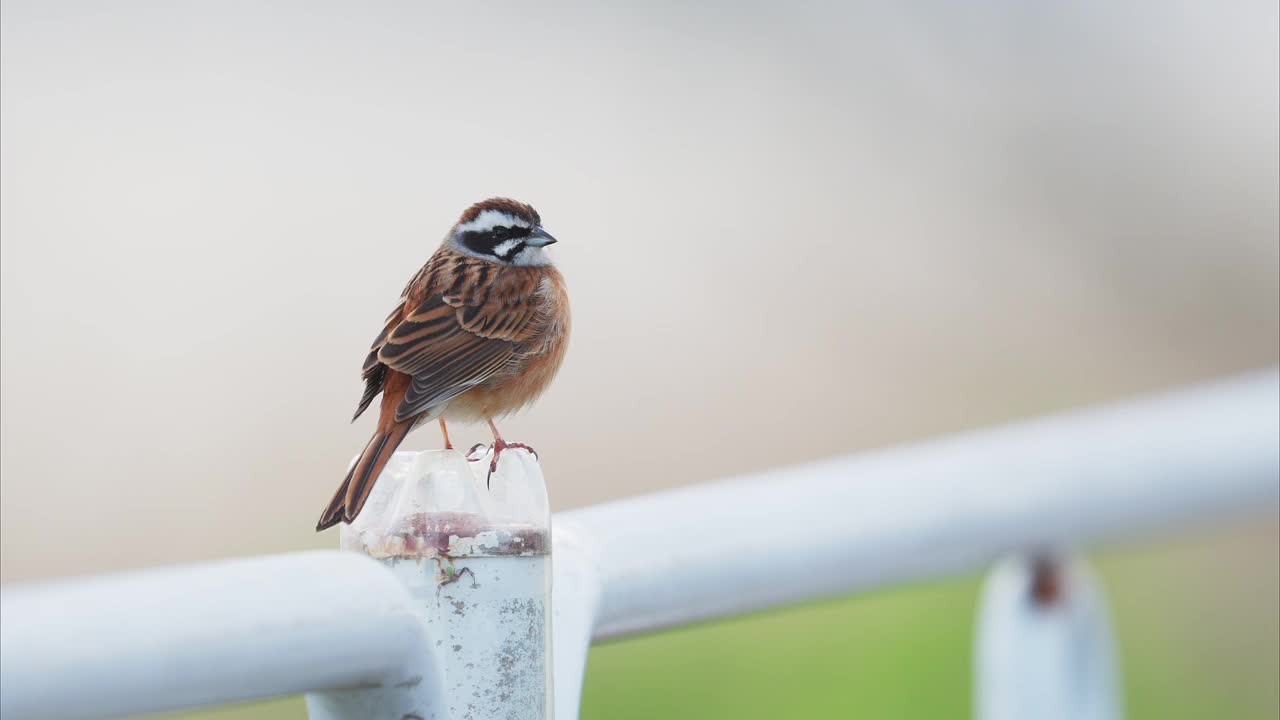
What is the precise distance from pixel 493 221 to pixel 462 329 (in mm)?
365

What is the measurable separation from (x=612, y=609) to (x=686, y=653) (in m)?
3.97

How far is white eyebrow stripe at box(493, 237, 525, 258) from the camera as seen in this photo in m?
3.57

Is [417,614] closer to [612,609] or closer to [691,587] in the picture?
[612,609]

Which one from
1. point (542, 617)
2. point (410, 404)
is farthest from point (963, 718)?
point (542, 617)

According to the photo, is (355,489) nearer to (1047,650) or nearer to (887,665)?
(1047,650)

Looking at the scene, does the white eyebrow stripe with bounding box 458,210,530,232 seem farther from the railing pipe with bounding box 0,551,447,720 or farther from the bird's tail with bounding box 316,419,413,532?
the railing pipe with bounding box 0,551,447,720

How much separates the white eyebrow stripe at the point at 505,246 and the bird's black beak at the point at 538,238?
0.07 feet

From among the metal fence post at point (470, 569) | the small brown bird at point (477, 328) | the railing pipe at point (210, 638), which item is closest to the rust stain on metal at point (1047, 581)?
the small brown bird at point (477, 328)

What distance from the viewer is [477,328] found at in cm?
329

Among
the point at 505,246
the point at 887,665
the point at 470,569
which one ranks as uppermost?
the point at 505,246

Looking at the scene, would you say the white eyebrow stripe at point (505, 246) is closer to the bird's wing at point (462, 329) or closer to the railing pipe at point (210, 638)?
the bird's wing at point (462, 329)

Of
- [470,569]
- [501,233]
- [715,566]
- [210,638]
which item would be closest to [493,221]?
[501,233]

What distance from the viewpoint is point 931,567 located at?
7.05ft

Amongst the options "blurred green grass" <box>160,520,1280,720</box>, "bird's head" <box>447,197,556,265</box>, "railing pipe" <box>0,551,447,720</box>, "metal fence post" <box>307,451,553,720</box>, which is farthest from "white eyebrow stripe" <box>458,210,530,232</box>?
"railing pipe" <box>0,551,447,720</box>
